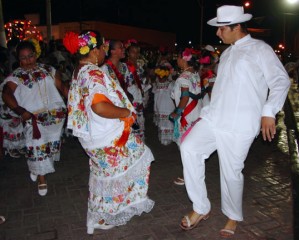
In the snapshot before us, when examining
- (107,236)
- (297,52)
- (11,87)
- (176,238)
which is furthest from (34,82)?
(297,52)

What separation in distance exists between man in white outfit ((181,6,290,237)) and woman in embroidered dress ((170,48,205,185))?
1.41 metres

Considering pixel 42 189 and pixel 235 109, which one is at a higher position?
pixel 235 109

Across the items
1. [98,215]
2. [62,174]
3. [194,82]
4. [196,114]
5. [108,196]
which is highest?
[194,82]

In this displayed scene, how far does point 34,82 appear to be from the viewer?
4.44 meters

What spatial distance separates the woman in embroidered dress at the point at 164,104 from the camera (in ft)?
23.7

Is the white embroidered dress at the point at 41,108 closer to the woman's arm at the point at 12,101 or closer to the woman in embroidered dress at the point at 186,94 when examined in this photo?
the woman's arm at the point at 12,101

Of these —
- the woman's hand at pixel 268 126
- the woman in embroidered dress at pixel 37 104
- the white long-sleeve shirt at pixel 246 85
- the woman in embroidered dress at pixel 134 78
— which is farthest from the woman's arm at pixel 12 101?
the woman's hand at pixel 268 126

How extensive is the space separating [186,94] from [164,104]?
106 inches

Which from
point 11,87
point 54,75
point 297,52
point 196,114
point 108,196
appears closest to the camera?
point 108,196

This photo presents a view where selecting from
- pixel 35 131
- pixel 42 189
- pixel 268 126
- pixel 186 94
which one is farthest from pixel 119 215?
pixel 186 94

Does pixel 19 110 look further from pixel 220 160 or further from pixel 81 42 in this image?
pixel 220 160

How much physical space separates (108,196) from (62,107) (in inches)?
71.5

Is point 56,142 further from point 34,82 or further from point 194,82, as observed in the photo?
point 194,82

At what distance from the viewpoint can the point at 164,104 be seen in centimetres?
750
